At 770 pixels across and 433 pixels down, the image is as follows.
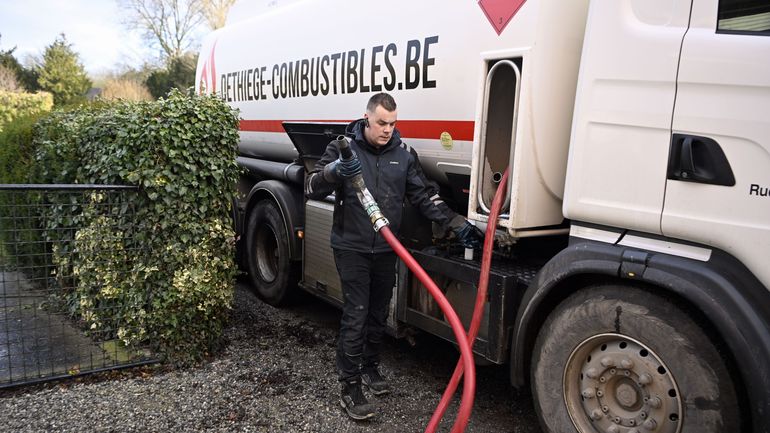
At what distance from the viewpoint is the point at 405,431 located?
3.43m

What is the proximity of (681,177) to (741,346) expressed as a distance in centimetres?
72

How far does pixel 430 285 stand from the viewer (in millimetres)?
2975

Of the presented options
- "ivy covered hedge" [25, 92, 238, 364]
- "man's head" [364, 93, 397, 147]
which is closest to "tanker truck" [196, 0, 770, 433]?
"man's head" [364, 93, 397, 147]

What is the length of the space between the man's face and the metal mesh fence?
1.77 metres

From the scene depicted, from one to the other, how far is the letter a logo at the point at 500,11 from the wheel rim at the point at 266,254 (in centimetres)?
324

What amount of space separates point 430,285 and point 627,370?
3.22 ft

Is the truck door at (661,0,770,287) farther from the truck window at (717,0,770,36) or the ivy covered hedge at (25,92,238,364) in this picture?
the ivy covered hedge at (25,92,238,364)

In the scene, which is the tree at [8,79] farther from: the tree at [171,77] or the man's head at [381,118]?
the man's head at [381,118]

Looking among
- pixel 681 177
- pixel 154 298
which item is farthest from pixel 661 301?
pixel 154 298

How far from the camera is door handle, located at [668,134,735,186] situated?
2396 millimetres

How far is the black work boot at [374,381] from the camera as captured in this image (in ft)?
12.6

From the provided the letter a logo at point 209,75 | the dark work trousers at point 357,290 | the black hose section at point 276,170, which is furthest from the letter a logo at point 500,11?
the letter a logo at point 209,75

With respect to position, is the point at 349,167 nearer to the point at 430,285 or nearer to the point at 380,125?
the point at 380,125

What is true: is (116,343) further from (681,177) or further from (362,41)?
(681,177)
